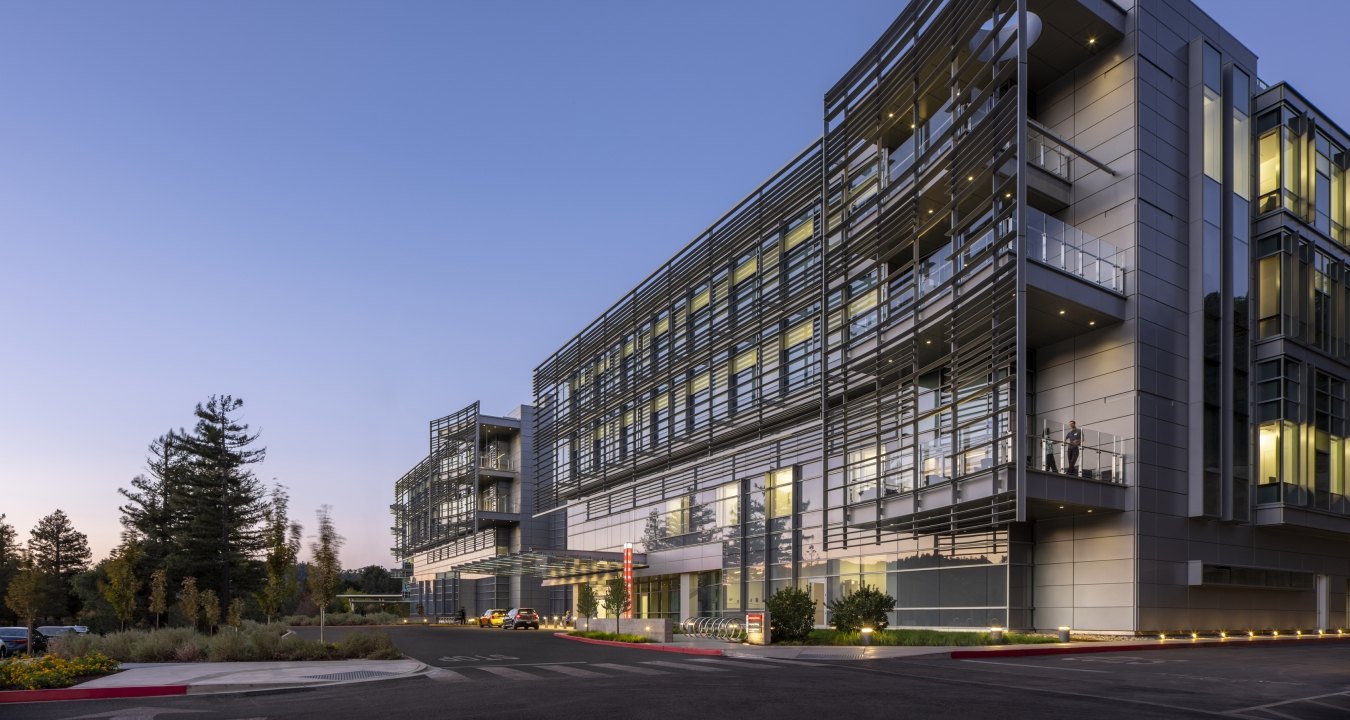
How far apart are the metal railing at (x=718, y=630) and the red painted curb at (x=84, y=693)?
1861 centimetres

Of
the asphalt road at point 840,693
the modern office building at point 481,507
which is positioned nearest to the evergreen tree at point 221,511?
the modern office building at point 481,507

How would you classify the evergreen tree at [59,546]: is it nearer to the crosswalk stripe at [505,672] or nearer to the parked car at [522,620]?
the parked car at [522,620]

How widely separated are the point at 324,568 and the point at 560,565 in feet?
103

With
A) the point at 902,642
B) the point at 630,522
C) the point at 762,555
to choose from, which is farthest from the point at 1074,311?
the point at 630,522

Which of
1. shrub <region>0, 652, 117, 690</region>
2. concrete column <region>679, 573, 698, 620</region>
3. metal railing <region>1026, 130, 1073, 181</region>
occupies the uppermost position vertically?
metal railing <region>1026, 130, 1073, 181</region>

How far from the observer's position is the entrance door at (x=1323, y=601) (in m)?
35.1

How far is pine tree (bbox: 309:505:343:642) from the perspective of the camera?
30.9 metres

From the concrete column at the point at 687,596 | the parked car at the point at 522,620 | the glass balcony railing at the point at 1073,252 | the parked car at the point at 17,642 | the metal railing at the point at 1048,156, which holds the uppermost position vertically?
the metal railing at the point at 1048,156

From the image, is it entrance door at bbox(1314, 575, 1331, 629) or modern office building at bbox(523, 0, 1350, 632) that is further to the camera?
entrance door at bbox(1314, 575, 1331, 629)

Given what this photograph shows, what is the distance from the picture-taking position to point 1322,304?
3462cm

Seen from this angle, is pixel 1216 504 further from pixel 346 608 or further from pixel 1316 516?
pixel 346 608

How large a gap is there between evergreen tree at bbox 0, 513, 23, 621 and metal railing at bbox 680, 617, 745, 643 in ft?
215

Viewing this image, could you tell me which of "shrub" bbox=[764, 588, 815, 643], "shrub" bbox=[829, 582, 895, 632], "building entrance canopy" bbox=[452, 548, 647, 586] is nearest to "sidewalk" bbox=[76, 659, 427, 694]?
"shrub" bbox=[764, 588, 815, 643]

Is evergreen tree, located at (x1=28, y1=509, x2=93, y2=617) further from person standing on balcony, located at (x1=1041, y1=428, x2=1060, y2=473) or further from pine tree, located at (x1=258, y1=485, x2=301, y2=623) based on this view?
person standing on balcony, located at (x1=1041, y1=428, x2=1060, y2=473)
